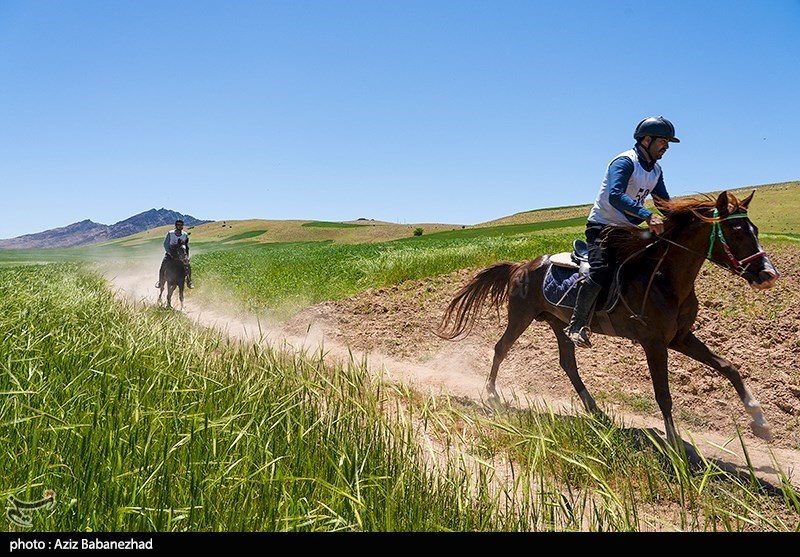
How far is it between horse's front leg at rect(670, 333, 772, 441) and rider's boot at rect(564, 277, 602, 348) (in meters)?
0.90

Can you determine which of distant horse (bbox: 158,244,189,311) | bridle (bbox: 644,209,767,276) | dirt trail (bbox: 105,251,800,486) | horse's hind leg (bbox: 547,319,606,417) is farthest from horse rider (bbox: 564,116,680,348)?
distant horse (bbox: 158,244,189,311)

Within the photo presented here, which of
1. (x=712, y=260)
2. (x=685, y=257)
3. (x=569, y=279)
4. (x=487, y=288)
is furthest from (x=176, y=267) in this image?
(x=712, y=260)

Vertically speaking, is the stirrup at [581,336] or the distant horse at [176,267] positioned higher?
the distant horse at [176,267]

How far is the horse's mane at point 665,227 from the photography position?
530cm

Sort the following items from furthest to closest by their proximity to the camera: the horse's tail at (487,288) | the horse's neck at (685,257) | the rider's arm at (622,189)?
the horse's tail at (487,288)
the rider's arm at (622,189)
the horse's neck at (685,257)

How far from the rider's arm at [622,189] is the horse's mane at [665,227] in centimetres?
25

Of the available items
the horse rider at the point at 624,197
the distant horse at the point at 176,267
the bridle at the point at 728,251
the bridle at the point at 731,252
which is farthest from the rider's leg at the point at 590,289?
the distant horse at the point at 176,267

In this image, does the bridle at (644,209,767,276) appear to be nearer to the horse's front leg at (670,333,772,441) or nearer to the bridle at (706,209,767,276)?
the bridle at (706,209,767,276)

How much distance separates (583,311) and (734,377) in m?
1.58

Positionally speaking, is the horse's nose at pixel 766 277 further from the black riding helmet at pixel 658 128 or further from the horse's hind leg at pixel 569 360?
the horse's hind leg at pixel 569 360

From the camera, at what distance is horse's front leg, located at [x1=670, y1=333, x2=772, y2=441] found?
5.14 meters

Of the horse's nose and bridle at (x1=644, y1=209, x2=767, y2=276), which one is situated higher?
bridle at (x1=644, y1=209, x2=767, y2=276)

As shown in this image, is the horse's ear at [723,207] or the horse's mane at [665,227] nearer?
the horse's ear at [723,207]

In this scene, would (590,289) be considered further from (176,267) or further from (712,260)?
(176,267)
